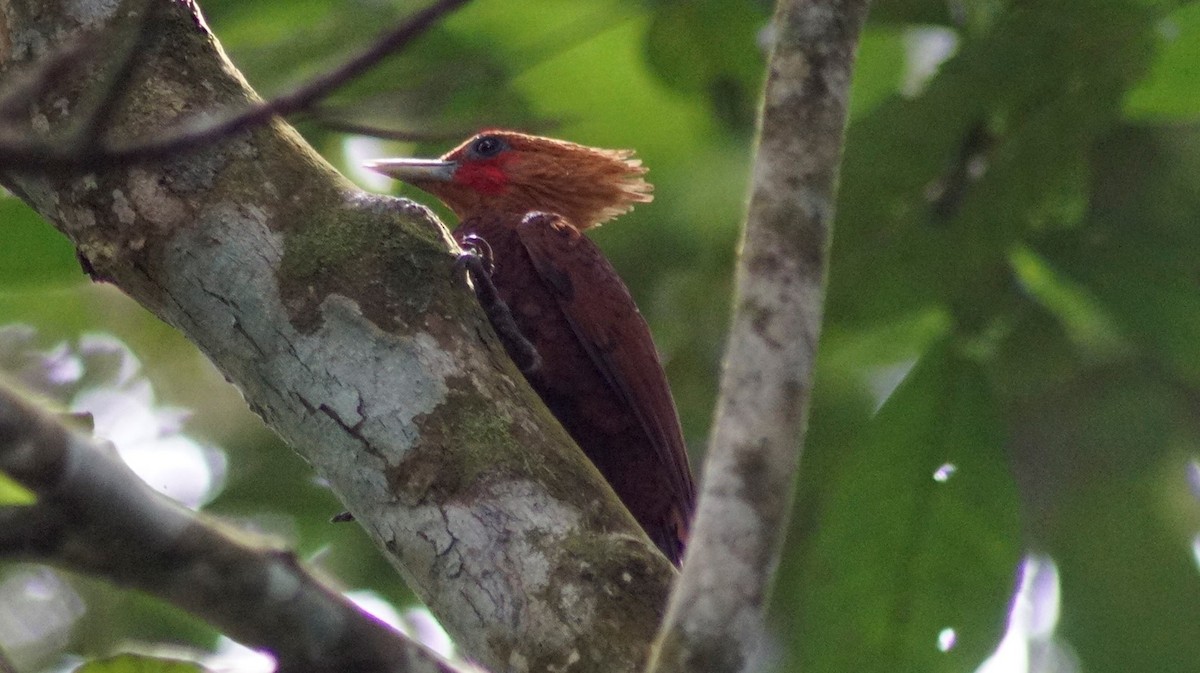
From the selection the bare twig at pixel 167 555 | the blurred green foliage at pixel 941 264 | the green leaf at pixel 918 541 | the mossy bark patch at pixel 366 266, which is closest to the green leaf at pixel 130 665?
the bare twig at pixel 167 555

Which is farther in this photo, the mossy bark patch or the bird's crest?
the bird's crest

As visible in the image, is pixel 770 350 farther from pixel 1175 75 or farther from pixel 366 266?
pixel 1175 75

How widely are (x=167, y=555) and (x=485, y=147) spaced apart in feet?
9.84

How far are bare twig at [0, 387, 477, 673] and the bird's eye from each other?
293 centimetres

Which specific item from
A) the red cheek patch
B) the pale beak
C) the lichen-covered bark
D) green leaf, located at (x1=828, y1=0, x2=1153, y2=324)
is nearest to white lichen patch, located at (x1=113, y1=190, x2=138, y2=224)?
the lichen-covered bark

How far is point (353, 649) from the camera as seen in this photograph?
4.75ft

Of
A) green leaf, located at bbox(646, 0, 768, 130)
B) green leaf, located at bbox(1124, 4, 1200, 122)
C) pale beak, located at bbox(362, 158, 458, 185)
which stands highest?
pale beak, located at bbox(362, 158, 458, 185)

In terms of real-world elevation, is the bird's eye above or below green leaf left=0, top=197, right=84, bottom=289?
above

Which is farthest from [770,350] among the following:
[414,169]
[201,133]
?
[414,169]

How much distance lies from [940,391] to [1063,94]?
669mm

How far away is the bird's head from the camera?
13.6 ft

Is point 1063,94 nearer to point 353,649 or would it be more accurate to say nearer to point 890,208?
point 890,208

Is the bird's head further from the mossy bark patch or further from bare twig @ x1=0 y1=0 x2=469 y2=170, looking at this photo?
bare twig @ x1=0 y1=0 x2=469 y2=170

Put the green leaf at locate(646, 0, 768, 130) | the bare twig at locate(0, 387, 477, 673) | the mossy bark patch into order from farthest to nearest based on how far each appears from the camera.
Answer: the green leaf at locate(646, 0, 768, 130)
the mossy bark patch
the bare twig at locate(0, 387, 477, 673)
